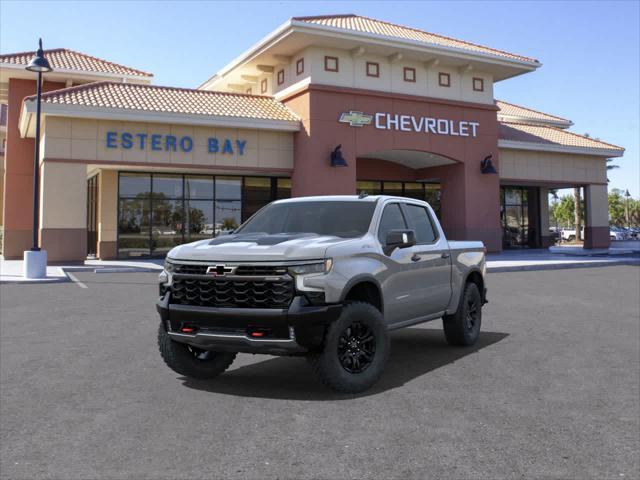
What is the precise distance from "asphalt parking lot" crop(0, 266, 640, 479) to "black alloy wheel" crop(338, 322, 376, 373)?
29cm

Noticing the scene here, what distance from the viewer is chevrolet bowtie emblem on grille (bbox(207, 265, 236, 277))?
17.8ft

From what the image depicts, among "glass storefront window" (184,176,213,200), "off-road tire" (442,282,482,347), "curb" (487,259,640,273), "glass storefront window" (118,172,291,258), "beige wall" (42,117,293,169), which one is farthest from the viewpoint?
"glass storefront window" (184,176,213,200)

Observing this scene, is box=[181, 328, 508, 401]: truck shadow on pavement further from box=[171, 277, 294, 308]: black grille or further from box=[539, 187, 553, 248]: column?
box=[539, 187, 553, 248]: column

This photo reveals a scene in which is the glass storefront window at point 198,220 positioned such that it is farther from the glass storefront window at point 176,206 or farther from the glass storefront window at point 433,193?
the glass storefront window at point 433,193

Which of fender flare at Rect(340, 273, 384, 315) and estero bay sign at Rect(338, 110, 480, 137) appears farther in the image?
estero bay sign at Rect(338, 110, 480, 137)

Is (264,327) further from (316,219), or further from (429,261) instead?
(429,261)

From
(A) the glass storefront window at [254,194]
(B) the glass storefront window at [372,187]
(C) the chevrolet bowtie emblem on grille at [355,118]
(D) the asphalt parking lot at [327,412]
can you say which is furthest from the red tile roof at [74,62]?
(D) the asphalt parking lot at [327,412]

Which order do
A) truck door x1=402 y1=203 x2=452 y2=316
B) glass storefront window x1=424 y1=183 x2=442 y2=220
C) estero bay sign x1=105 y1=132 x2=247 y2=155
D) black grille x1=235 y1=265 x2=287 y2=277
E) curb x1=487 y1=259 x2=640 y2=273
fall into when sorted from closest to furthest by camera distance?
black grille x1=235 y1=265 x2=287 y2=277 < truck door x1=402 y1=203 x2=452 y2=316 < curb x1=487 y1=259 x2=640 y2=273 < estero bay sign x1=105 y1=132 x2=247 y2=155 < glass storefront window x1=424 y1=183 x2=442 y2=220

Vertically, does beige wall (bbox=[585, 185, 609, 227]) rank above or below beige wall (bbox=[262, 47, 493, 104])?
below

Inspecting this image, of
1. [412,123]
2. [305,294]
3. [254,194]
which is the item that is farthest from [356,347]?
[254,194]

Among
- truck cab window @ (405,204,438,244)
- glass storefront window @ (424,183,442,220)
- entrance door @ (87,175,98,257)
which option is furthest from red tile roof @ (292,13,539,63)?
truck cab window @ (405,204,438,244)

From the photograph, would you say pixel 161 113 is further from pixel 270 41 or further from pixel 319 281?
pixel 319 281

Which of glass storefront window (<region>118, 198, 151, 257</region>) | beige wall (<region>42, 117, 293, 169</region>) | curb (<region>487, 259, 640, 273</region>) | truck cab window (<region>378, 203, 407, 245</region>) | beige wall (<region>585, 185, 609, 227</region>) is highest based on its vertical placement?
beige wall (<region>42, 117, 293, 169</region>)

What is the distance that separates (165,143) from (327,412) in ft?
69.0
